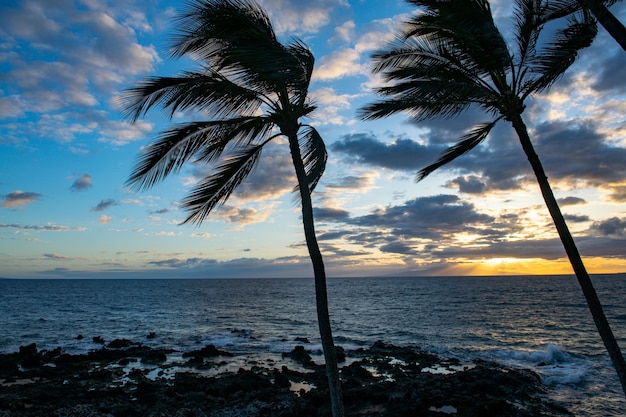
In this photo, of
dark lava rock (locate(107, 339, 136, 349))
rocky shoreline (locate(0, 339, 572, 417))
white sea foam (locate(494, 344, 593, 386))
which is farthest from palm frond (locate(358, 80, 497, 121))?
dark lava rock (locate(107, 339, 136, 349))

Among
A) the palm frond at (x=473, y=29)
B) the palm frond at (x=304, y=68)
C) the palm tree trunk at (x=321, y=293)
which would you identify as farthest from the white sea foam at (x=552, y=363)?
the palm frond at (x=304, y=68)

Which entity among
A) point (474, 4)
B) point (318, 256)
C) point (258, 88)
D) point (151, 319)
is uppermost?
point (474, 4)

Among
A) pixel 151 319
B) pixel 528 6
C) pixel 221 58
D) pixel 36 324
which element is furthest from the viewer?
pixel 151 319

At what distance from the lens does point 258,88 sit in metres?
6.50

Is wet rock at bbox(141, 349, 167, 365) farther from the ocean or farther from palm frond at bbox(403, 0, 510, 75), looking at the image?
palm frond at bbox(403, 0, 510, 75)

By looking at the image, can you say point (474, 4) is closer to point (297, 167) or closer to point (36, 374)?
point (297, 167)

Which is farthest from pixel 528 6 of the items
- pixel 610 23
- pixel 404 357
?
pixel 404 357

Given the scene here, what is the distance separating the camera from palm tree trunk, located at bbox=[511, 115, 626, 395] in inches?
254

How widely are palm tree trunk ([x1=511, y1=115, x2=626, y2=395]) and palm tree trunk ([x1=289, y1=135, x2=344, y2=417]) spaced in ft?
13.4

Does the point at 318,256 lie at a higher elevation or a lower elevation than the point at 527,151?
lower

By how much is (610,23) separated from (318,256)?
5.28 meters

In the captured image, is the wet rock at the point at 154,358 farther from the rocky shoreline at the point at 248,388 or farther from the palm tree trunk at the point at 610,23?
the palm tree trunk at the point at 610,23

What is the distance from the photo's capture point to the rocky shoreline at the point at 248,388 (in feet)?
42.4

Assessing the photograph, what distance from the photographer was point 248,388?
15438 mm
